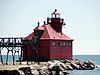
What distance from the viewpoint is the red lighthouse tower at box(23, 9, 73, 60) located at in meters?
81.8

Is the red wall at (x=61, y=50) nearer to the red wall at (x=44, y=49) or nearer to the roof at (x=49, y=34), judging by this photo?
the red wall at (x=44, y=49)

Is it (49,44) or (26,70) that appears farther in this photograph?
(49,44)

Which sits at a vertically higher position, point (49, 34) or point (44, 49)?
point (49, 34)

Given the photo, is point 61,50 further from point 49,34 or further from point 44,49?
point 49,34

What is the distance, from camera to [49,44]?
268 ft

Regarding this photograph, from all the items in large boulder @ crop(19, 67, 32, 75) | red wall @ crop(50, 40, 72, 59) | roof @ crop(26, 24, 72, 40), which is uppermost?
roof @ crop(26, 24, 72, 40)

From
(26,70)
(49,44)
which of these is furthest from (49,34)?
(26,70)

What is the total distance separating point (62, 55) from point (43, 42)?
529 cm

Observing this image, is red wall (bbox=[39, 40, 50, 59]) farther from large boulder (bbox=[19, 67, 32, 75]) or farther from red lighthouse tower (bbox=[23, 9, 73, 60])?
large boulder (bbox=[19, 67, 32, 75])

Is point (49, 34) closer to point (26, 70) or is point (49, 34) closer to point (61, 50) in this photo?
point (61, 50)

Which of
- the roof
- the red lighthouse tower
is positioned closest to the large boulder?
the red lighthouse tower

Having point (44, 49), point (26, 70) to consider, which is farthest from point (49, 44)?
point (26, 70)

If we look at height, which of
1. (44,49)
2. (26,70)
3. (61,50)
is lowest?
(26,70)

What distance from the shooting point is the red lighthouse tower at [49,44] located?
81812mm
